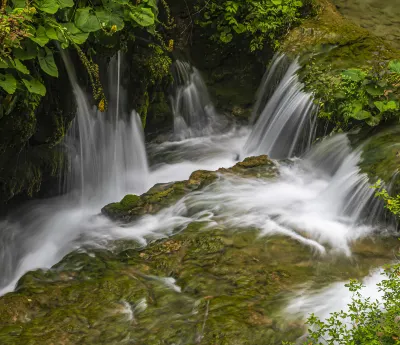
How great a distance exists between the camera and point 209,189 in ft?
20.4

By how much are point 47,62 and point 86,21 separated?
61cm

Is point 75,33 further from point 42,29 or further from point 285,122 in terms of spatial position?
point 285,122

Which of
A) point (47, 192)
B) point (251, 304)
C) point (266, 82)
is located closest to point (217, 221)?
point (251, 304)

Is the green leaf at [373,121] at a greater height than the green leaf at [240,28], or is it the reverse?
the green leaf at [240,28]

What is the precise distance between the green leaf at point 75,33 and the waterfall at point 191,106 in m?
3.68

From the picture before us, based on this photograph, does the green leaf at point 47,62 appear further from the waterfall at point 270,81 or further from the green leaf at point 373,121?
the waterfall at point 270,81

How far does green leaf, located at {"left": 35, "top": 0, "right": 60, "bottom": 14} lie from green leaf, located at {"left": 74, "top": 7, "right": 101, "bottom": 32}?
15.0 inches

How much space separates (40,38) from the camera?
4.41m

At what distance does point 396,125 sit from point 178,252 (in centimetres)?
293

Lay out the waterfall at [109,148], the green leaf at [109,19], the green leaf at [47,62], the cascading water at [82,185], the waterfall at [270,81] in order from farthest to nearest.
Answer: the waterfall at [270,81] → the waterfall at [109,148] → the cascading water at [82,185] → the green leaf at [109,19] → the green leaf at [47,62]

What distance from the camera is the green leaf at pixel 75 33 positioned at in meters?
4.77

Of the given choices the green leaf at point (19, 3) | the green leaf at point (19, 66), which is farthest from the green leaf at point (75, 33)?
the green leaf at point (19, 66)

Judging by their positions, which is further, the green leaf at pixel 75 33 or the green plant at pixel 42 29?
the green leaf at pixel 75 33

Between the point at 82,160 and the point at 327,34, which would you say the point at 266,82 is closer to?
the point at 327,34
